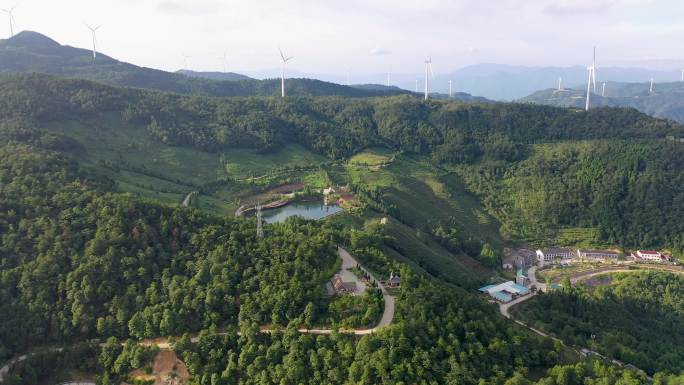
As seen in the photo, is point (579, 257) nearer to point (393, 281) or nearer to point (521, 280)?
point (521, 280)

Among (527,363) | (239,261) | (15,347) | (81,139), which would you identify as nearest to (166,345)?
(239,261)

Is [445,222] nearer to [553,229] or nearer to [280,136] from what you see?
[553,229]

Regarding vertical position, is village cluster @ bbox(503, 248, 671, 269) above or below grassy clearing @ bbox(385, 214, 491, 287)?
below

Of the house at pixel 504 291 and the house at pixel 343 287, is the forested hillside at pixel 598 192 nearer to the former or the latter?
the house at pixel 504 291

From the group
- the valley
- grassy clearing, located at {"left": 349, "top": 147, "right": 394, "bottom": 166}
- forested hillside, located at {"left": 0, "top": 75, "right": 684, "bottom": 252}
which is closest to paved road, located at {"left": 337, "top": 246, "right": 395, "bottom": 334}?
the valley

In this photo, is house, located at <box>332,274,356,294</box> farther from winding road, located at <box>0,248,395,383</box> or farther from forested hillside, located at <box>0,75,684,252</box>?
forested hillside, located at <box>0,75,684,252</box>

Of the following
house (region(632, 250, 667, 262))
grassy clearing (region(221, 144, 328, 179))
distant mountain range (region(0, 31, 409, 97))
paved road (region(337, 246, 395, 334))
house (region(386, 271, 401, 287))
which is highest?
distant mountain range (region(0, 31, 409, 97))
